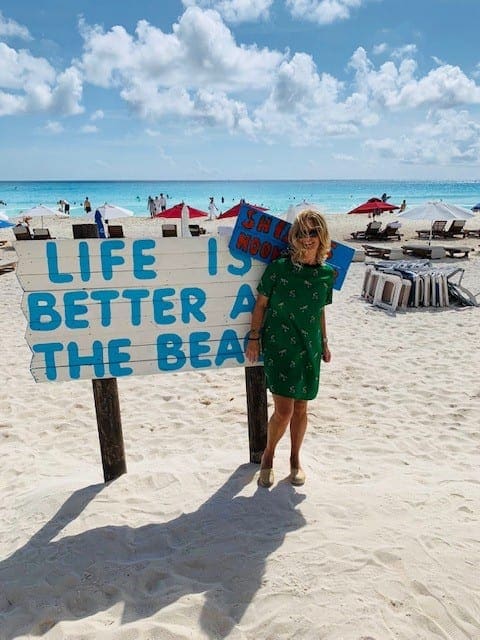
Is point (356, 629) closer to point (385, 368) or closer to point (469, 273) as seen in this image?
point (385, 368)

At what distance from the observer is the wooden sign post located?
289 centimetres

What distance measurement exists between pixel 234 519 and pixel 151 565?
56 cm

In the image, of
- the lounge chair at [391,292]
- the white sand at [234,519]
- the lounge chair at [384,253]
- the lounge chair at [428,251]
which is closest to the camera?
the white sand at [234,519]

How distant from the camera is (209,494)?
10.7 feet

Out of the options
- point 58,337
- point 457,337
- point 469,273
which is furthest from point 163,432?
point 469,273

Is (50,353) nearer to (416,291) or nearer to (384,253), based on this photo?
(416,291)

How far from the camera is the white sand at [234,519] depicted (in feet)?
7.16

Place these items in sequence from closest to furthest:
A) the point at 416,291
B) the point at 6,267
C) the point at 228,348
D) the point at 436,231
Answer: the point at 228,348, the point at 416,291, the point at 6,267, the point at 436,231

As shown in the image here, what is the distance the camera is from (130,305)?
3.03m

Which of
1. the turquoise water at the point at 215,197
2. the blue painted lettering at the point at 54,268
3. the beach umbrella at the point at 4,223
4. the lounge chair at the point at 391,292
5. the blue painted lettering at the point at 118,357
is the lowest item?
the turquoise water at the point at 215,197

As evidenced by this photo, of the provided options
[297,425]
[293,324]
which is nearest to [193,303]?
[293,324]

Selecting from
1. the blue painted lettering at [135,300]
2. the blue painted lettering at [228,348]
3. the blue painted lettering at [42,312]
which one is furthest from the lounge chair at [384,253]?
the blue painted lettering at [42,312]

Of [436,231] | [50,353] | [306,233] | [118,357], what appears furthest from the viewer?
[436,231]

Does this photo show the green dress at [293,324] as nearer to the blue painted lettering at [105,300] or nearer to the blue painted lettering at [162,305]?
the blue painted lettering at [162,305]
